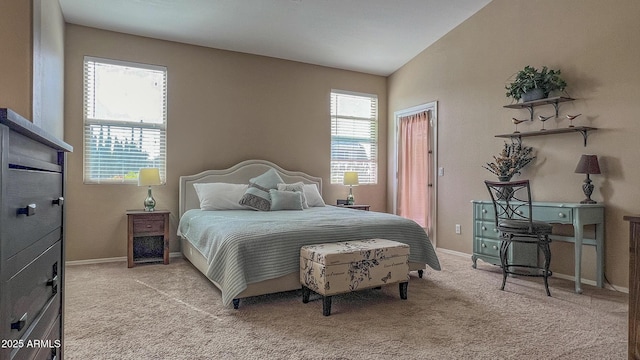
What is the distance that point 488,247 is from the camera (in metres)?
4.12

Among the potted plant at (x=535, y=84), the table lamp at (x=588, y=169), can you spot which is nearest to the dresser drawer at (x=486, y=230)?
the table lamp at (x=588, y=169)

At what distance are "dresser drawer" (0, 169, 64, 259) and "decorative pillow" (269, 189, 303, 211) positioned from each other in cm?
321

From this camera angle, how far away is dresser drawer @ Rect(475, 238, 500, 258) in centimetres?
403

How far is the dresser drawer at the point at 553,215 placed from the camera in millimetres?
3453

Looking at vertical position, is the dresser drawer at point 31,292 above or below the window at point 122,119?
below

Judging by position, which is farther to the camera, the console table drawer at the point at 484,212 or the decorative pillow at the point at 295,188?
the decorative pillow at the point at 295,188

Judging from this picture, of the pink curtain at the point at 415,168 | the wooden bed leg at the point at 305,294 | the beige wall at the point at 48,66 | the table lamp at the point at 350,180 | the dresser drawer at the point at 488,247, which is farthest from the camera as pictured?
the table lamp at the point at 350,180

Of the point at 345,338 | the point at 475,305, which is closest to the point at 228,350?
the point at 345,338

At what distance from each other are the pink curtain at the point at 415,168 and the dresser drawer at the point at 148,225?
360 centimetres

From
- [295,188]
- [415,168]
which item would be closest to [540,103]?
[415,168]

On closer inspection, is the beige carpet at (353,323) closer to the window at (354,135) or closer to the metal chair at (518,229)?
the metal chair at (518,229)

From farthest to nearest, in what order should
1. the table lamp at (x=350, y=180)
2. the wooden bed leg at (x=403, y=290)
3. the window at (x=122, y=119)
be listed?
the table lamp at (x=350, y=180) < the window at (x=122, y=119) < the wooden bed leg at (x=403, y=290)

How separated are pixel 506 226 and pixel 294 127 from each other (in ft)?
10.7

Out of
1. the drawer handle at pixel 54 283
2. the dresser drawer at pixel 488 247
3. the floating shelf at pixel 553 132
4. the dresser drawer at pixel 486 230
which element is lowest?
the dresser drawer at pixel 488 247
